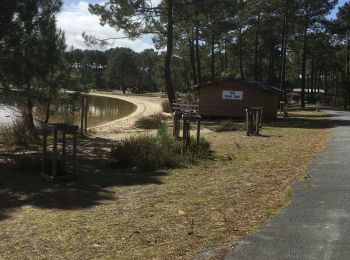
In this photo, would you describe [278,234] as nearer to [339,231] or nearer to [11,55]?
[339,231]

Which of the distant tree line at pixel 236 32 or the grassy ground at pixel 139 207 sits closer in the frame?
the grassy ground at pixel 139 207

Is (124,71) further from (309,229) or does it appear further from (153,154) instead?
(309,229)

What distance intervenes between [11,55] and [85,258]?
27.4 feet

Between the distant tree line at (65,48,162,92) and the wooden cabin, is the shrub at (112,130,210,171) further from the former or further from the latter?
the distant tree line at (65,48,162,92)

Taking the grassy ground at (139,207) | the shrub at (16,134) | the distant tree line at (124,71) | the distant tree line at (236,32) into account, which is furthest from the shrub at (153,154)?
the distant tree line at (124,71)

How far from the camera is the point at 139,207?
24.5ft

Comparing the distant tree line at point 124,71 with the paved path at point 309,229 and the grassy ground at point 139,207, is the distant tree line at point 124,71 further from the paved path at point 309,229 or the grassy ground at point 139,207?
the paved path at point 309,229

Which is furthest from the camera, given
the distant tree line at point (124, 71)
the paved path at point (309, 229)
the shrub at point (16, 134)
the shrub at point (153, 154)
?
the distant tree line at point (124, 71)

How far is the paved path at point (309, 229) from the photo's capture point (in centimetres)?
496

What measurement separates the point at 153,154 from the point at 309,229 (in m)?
6.25

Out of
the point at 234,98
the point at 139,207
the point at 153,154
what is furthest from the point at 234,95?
the point at 139,207

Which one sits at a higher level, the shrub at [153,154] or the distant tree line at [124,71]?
the distant tree line at [124,71]

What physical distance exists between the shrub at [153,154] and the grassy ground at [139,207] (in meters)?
0.38

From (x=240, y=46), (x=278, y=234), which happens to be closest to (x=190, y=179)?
(x=278, y=234)
